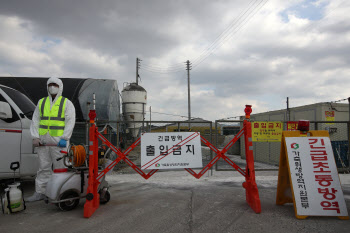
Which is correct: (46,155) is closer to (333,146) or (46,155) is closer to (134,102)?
(333,146)

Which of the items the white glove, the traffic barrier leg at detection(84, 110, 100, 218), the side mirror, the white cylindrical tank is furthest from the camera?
the white cylindrical tank

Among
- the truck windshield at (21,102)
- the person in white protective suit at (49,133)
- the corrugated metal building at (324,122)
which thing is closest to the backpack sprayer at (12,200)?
the person in white protective suit at (49,133)

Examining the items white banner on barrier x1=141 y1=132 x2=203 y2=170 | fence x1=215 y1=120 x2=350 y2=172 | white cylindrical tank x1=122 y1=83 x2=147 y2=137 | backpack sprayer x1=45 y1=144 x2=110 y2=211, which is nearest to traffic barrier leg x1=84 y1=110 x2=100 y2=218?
backpack sprayer x1=45 y1=144 x2=110 y2=211

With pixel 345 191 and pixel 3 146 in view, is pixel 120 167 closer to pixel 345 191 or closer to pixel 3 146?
Result: pixel 3 146

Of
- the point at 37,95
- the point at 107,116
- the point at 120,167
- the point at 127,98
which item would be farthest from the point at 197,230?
the point at 127,98

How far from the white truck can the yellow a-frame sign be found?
472 centimetres

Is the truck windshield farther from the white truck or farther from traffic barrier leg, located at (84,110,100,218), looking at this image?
traffic barrier leg, located at (84,110,100,218)

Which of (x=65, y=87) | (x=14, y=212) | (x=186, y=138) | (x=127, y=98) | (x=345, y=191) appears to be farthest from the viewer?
(x=127, y=98)

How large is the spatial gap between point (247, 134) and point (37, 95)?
8627mm

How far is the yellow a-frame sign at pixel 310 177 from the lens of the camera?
363 centimetres

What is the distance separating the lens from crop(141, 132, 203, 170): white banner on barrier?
4.29 metres

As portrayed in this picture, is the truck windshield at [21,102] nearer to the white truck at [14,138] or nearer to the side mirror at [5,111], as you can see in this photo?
the white truck at [14,138]

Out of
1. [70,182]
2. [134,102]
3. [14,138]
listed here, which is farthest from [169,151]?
[134,102]

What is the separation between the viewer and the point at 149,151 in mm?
4340
